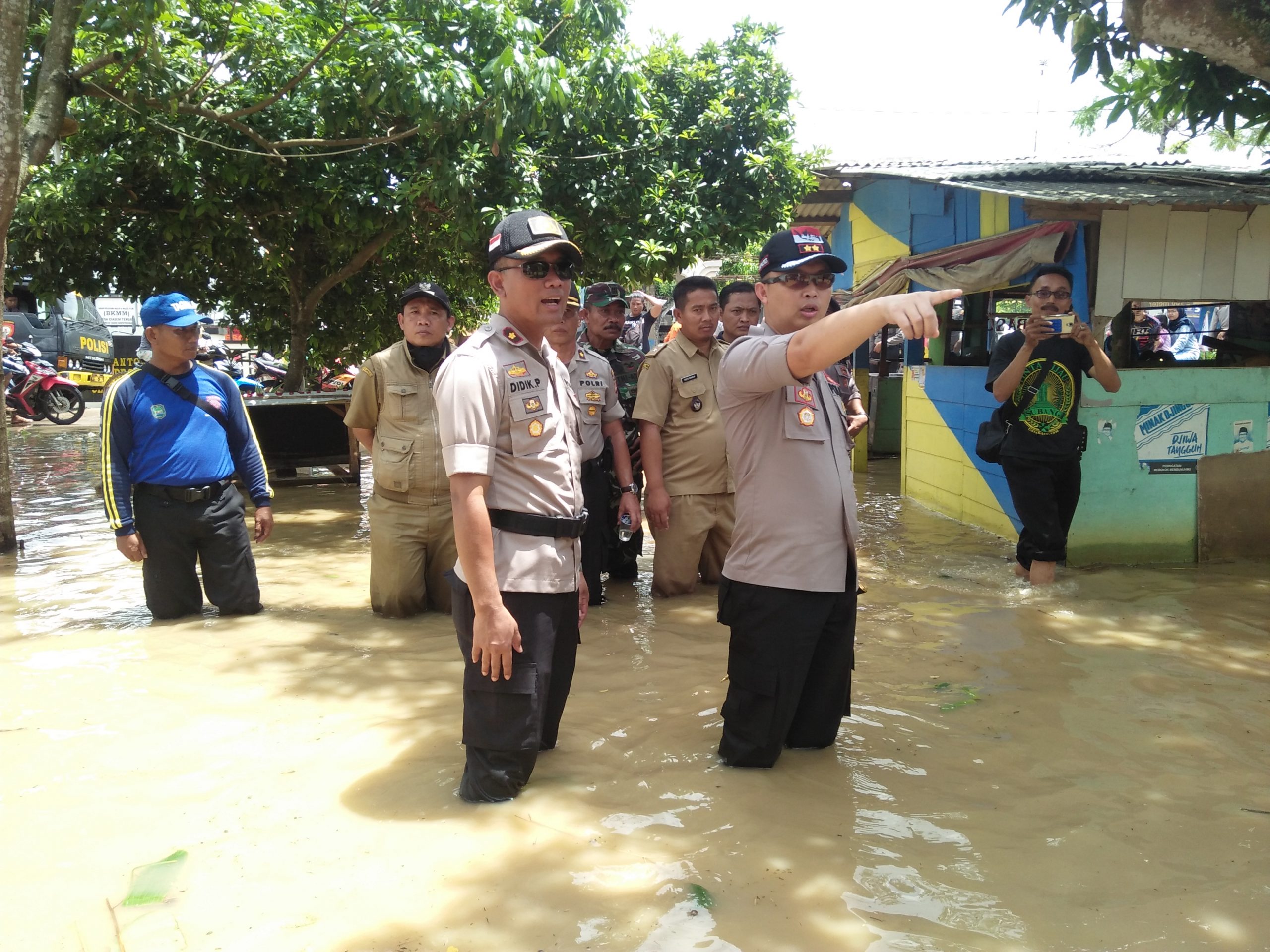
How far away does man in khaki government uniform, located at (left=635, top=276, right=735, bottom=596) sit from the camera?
18.9 ft

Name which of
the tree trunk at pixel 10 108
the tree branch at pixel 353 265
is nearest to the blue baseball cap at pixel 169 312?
the tree trunk at pixel 10 108

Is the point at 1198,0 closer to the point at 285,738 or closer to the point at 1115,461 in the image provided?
the point at 1115,461

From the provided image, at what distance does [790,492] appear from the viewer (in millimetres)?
3287

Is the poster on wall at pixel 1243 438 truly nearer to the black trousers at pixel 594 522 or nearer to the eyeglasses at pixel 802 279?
the black trousers at pixel 594 522

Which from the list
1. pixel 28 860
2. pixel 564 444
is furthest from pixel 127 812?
pixel 564 444

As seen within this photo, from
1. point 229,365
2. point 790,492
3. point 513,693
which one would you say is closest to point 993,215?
point 790,492

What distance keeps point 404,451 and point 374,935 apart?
3159 millimetres

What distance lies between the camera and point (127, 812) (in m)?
3.23

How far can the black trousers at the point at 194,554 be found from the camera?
16.9 ft

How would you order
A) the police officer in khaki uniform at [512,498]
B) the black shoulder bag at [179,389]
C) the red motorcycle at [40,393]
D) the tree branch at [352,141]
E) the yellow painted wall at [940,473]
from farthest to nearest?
the red motorcycle at [40,393] → the yellow painted wall at [940,473] → the tree branch at [352,141] → the black shoulder bag at [179,389] → the police officer in khaki uniform at [512,498]

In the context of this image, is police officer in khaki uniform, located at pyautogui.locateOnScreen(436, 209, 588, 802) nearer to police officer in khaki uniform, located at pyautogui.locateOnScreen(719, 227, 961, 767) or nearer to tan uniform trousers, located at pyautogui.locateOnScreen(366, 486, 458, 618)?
police officer in khaki uniform, located at pyautogui.locateOnScreen(719, 227, 961, 767)

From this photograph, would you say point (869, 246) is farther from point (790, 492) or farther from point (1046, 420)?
point (790, 492)

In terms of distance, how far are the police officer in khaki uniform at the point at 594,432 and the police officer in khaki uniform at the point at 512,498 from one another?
2.10 metres

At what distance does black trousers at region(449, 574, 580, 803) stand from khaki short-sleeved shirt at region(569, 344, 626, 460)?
2337 millimetres
